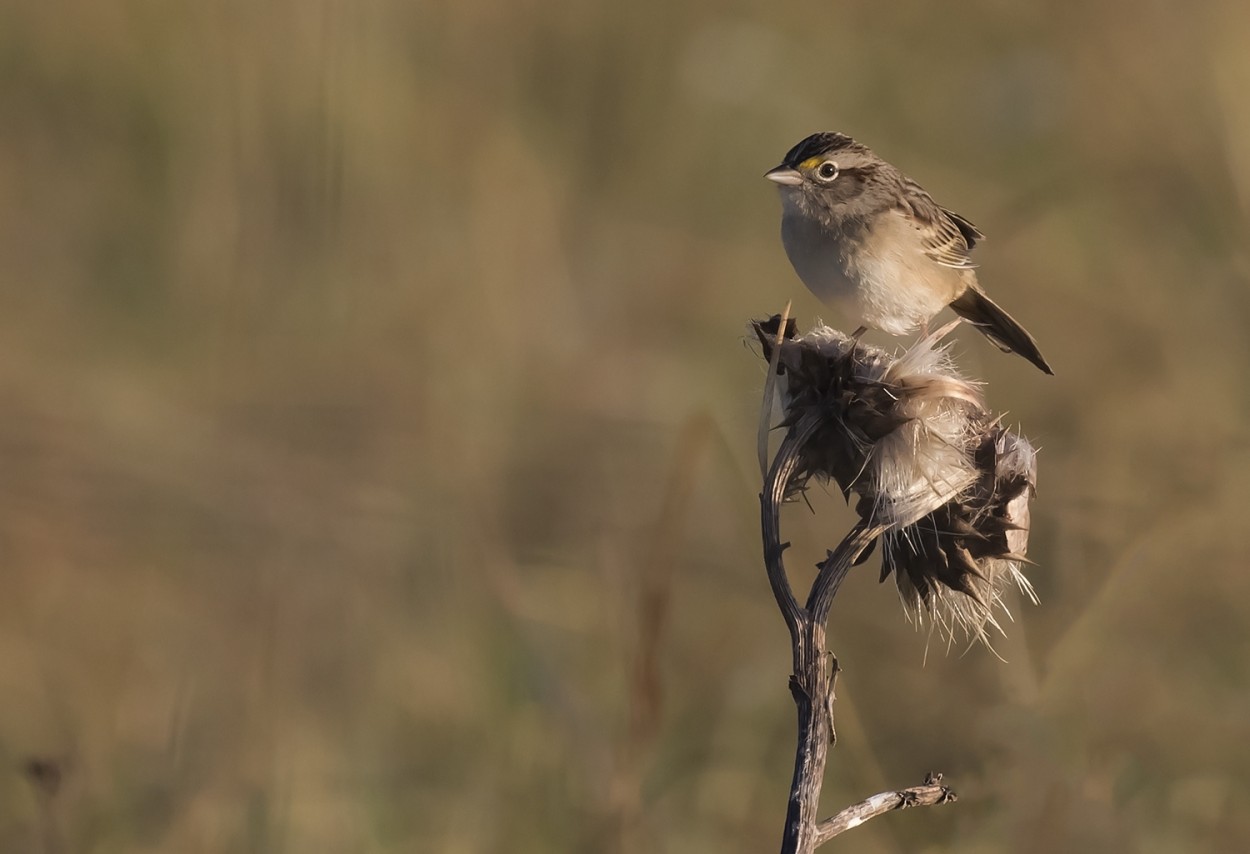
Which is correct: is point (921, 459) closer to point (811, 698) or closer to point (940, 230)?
point (811, 698)

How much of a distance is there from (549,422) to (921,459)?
13.5 ft

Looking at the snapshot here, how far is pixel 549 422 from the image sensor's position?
7.01m

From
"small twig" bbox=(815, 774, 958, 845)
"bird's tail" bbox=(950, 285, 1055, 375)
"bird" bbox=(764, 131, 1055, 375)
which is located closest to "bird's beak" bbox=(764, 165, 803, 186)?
"bird" bbox=(764, 131, 1055, 375)

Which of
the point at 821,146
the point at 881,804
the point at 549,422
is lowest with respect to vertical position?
the point at 881,804

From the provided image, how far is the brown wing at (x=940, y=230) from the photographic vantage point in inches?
187

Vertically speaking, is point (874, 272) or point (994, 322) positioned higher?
point (874, 272)

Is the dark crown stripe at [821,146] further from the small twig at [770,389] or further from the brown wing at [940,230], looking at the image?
the small twig at [770,389]

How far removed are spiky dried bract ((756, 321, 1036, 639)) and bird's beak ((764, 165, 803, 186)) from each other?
1448 millimetres

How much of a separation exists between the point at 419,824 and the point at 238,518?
182 centimetres

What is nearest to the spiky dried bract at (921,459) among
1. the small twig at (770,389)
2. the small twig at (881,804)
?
the small twig at (770,389)

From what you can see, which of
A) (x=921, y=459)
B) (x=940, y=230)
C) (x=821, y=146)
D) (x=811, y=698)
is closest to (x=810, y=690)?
(x=811, y=698)

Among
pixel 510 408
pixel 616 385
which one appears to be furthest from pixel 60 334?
pixel 616 385

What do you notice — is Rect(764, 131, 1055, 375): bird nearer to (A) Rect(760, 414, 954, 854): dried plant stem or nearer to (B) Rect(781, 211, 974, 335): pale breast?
(B) Rect(781, 211, 974, 335): pale breast

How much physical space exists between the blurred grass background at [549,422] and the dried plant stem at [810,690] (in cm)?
68
